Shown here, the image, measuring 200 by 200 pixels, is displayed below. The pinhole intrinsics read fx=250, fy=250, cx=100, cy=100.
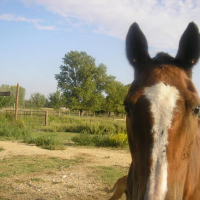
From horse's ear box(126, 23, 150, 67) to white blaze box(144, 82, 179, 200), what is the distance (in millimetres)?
573

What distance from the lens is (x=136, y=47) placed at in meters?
2.53

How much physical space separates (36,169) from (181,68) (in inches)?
274

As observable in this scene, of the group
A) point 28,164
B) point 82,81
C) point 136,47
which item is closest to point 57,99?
point 82,81

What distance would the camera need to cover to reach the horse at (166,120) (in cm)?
170

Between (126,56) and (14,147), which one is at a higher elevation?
(126,56)

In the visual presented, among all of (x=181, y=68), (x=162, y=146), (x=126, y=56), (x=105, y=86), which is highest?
(x=105, y=86)

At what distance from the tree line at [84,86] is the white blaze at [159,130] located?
4182cm

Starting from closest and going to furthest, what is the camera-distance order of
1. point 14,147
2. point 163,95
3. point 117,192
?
point 163,95 → point 117,192 → point 14,147

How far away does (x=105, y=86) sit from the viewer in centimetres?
4981

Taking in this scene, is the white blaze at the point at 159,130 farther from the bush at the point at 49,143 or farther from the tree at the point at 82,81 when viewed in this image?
the tree at the point at 82,81

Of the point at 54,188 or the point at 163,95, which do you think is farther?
the point at 54,188

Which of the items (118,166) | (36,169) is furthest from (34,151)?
(118,166)

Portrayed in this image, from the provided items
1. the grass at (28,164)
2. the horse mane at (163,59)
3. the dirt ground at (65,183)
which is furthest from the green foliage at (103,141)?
the horse mane at (163,59)

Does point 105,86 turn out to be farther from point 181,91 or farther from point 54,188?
point 181,91
